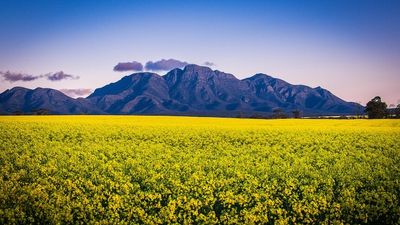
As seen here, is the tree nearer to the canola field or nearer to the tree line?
the tree line

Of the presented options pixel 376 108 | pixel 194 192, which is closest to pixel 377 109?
pixel 376 108

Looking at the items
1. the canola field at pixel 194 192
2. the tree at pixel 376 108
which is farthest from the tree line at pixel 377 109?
the canola field at pixel 194 192

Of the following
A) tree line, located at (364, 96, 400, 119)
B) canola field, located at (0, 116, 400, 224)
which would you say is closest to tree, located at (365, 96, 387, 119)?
tree line, located at (364, 96, 400, 119)

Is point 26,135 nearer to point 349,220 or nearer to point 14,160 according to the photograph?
point 14,160

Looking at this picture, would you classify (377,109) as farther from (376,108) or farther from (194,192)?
(194,192)

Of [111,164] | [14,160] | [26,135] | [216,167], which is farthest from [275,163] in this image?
[26,135]

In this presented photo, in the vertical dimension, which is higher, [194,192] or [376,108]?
[376,108]

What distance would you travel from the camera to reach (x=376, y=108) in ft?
366

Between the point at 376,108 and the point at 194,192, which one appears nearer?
the point at 194,192

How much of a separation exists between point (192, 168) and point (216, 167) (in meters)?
1.22

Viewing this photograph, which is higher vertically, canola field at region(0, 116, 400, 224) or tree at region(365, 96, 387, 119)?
tree at region(365, 96, 387, 119)

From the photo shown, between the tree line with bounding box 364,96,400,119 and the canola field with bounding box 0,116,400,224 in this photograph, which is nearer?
the canola field with bounding box 0,116,400,224

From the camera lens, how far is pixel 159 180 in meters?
13.5

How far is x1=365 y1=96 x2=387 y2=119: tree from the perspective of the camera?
110844 millimetres
